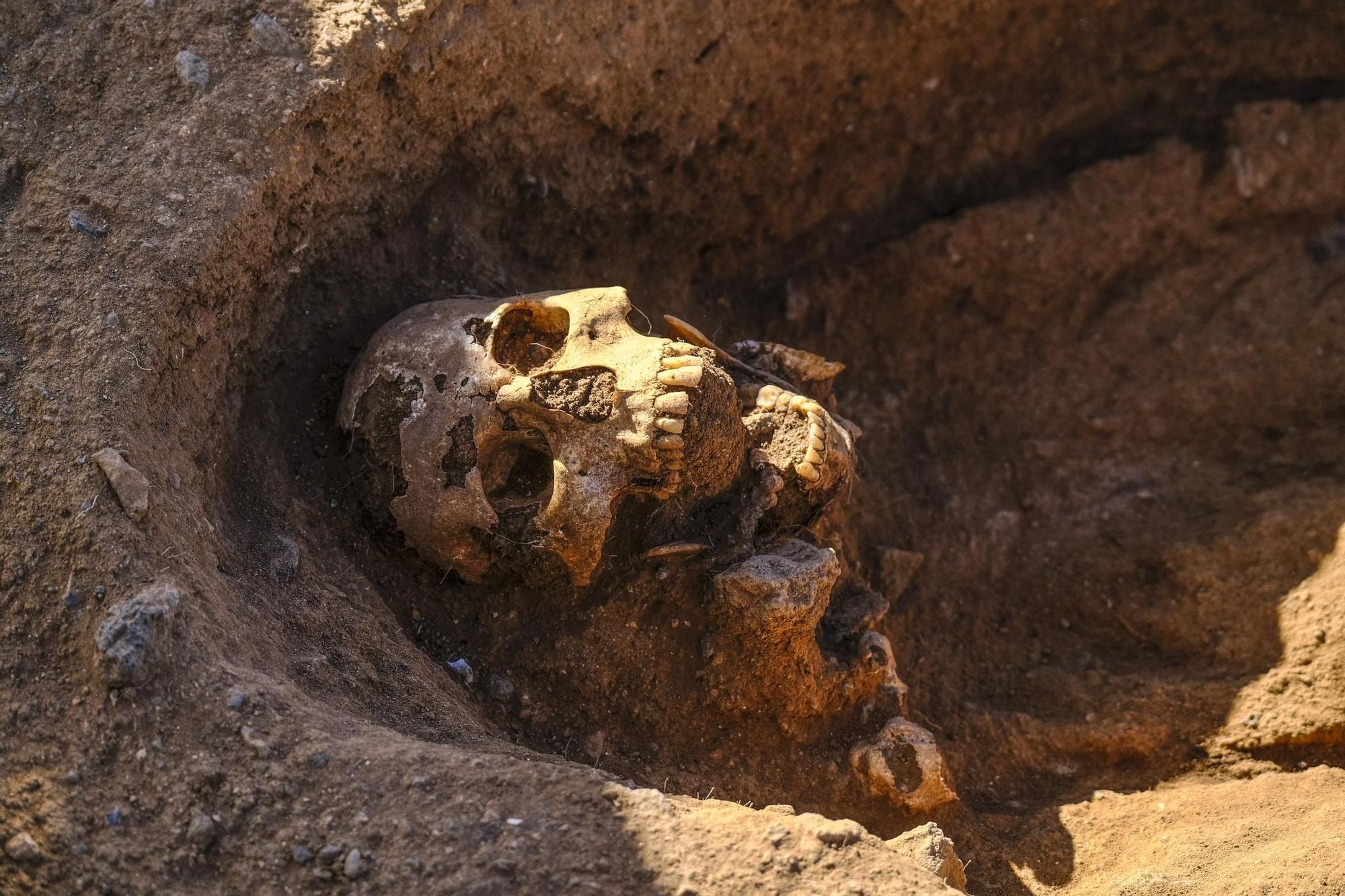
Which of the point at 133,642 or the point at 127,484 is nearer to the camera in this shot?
the point at 133,642

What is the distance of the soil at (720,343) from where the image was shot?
7.20ft

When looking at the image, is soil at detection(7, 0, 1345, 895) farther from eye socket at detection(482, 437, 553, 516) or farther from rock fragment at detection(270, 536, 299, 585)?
eye socket at detection(482, 437, 553, 516)

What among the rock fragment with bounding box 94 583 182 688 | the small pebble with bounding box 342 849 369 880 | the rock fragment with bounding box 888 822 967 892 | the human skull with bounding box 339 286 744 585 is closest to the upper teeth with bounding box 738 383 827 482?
the human skull with bounding box 339 286 744 585

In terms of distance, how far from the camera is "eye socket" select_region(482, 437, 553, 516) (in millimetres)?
2889

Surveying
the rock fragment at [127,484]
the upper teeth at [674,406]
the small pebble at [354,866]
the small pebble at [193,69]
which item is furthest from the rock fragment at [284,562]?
the small pebble at [193,69]

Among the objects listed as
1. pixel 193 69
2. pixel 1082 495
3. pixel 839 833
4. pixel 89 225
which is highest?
pixel 193 69

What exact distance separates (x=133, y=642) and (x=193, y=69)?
5.12 feet

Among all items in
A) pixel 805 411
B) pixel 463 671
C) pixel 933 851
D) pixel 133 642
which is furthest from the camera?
pixel 805 411

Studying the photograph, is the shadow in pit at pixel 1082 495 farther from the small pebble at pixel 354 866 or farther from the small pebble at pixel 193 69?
the small pebble at pixel 193 69

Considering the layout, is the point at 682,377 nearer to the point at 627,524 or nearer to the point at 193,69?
the point at 627,524

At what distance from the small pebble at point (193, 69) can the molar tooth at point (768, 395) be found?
1723mm

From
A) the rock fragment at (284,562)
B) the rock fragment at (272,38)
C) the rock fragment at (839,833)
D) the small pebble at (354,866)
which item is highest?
the rock fragment at (272,38)

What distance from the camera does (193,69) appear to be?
2865 mm

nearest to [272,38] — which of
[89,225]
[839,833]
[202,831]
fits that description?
[89,225]
